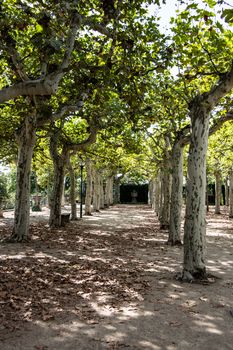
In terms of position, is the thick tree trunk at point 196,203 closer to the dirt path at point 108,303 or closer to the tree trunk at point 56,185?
the dirt path at point 108,303

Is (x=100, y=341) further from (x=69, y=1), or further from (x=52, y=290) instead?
(x=69, y=1)

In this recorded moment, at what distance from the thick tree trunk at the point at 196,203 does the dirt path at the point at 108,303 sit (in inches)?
21.1

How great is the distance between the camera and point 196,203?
26.2 ft

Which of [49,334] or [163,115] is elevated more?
[163,115]

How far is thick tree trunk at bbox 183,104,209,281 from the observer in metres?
7.89

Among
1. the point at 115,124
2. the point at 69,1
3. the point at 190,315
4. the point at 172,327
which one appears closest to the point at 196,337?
the point at 172,327

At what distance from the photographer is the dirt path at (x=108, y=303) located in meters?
4.64

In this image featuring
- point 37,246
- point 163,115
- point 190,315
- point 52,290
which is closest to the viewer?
point 190,315

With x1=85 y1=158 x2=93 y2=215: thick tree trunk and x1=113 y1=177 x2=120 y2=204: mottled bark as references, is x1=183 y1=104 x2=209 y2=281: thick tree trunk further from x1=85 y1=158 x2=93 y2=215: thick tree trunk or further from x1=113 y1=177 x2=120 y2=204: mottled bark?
x1=113 y1=177 x2=120 y2=204: mottled bark

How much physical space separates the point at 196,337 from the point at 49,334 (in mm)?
1996

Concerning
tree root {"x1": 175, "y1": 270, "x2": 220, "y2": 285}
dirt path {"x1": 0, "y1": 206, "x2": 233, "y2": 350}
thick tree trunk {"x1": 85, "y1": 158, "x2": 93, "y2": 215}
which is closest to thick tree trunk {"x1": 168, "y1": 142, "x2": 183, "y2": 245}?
dirt path {"x1": 0, "y1": 206, "x2": 233, "y2": 350}

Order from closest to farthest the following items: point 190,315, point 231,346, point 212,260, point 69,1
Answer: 1. point 231,346
2. point 190,315
3. point 69,1
4. point 212,260

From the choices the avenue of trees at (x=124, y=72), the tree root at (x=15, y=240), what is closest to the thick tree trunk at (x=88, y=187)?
the avenue of trees at (x=124, y=72)

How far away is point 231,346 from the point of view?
176 inches
